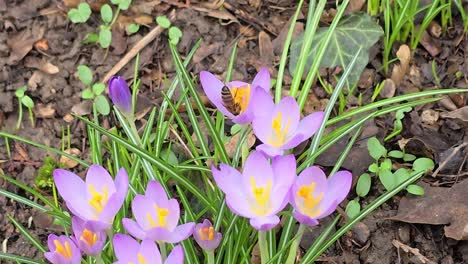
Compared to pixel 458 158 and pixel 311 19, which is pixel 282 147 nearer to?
pixel 311 19

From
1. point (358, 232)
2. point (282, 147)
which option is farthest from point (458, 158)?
point (282, 147)

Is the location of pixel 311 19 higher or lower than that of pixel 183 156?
higher

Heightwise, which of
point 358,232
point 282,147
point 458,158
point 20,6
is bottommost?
point 358,232

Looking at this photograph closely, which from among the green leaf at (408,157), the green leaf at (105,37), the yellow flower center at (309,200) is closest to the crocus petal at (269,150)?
the yellow flower center at (309,200)

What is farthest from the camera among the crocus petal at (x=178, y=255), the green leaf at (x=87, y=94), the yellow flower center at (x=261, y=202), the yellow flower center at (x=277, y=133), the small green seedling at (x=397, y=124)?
the green leaf at (x=87, y=94)

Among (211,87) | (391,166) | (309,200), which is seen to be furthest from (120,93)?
(391,166)

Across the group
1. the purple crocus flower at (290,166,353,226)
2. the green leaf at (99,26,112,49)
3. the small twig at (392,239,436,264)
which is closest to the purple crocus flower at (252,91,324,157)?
the purple crocus flower at (290,166,353,226)

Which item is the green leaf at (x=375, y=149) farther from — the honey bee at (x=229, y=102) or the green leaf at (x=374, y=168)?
the honey bee at (x=229, y=102)
